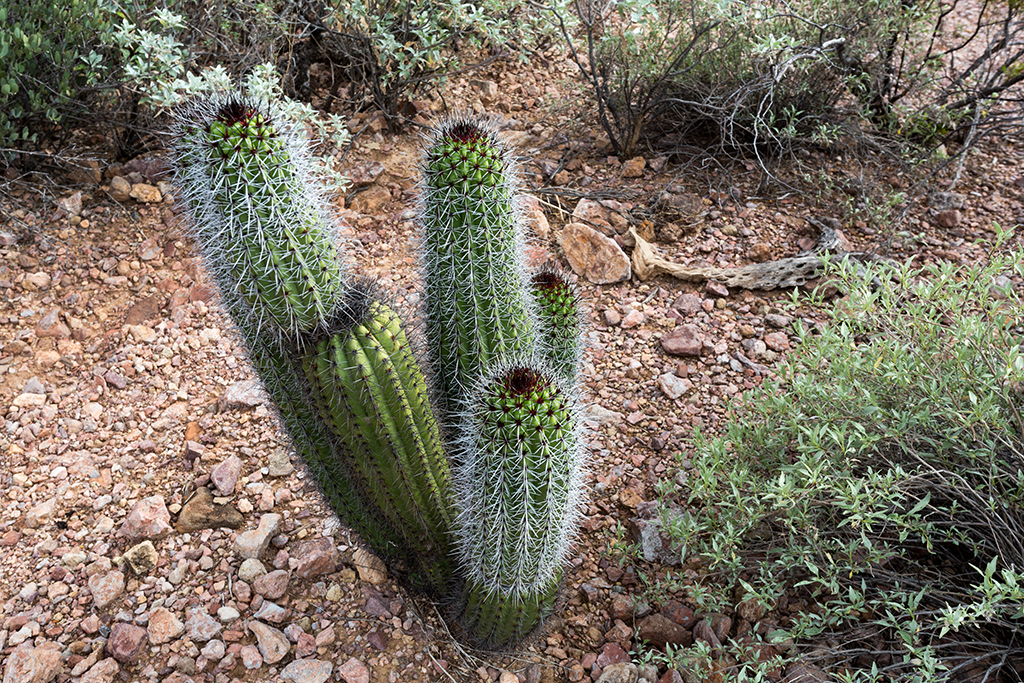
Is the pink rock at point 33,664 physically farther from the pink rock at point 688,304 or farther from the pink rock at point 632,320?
the pink rock at point 688,304

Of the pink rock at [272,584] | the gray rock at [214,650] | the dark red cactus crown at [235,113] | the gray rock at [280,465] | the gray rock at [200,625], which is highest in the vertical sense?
the dark red cactus crown at [235,113]

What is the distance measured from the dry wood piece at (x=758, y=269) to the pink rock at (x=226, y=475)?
2.07 m

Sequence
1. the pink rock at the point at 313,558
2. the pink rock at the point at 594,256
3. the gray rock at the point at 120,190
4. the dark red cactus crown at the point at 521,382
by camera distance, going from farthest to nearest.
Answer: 1. the gray rock at the point at 120,190
2. the pink rock at the point at 594,256
3. the pink rock at the point at 313,558
4. the dark red cactus crown at the point at 521,382

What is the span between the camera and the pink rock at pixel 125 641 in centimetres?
210

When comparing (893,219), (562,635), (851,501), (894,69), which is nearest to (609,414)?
(562,635)

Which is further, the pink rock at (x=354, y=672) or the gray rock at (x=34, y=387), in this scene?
the gray rock at (x=34, y=387)

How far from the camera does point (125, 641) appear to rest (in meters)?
2.12

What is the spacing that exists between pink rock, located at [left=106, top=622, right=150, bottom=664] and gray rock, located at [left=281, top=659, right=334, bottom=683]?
450mm

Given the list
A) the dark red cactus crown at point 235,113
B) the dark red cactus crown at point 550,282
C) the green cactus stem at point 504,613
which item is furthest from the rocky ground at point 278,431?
the dark red cactus crown at point 235,113

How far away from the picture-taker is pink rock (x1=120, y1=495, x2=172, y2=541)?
2439 millimetres

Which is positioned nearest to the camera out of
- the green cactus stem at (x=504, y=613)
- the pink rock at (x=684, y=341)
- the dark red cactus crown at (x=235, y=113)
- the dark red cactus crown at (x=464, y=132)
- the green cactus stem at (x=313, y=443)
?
the dark red cactus crown at (x=235, y=113)

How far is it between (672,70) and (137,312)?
3.17m

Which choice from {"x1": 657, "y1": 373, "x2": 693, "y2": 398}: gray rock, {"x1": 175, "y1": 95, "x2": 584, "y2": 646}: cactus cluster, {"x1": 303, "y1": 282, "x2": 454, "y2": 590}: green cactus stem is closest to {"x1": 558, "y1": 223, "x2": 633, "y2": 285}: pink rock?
{"x1": 657, "y1": 373, "x2": 693, "y2": 398}: gray rock

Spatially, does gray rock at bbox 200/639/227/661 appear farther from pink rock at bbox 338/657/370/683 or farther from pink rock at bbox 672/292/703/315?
pink rock at bbox 672/292/703/315
